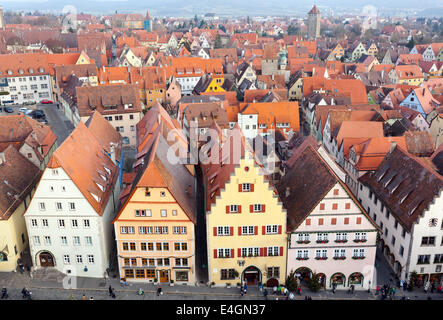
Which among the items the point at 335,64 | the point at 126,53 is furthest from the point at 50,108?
the point at 335,64

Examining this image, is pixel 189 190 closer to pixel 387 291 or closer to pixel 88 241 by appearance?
pixel 88 241

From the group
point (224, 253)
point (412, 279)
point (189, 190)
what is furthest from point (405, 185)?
point (189, 190)

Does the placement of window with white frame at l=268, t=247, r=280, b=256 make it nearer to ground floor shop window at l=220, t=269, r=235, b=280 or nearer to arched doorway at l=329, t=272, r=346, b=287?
ground floor shop window at l=220, t=269, r=235, b=280

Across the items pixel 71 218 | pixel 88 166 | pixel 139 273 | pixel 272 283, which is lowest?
pixel 272 283

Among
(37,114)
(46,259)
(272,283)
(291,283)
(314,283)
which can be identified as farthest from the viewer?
(37,114)

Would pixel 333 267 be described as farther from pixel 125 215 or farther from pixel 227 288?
pixel 125 215

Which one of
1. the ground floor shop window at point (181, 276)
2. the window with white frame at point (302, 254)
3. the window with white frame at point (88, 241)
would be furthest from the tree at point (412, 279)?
the window with white frame at point (88, 241)
